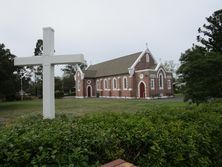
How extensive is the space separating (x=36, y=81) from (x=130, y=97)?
82.8ft

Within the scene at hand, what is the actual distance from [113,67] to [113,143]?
52.2m

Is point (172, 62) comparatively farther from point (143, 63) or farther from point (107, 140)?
point (107, 140)

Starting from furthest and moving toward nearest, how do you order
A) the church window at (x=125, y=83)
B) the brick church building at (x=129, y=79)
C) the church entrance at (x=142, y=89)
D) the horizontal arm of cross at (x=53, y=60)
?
1. the church window at (x=125, y=83)
2. the church entrance at (x=142, y=89)
3. the brick church building at (x=129, y=79)
4. the horizontal arm of cross at (x=53, y=60)

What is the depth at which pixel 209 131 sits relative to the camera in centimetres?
512

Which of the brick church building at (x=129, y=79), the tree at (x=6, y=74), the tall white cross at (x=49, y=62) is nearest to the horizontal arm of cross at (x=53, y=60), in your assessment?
the tall white cross at (x=49, y=62)

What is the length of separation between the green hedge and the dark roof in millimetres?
44328

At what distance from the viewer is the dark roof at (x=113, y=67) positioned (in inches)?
1981

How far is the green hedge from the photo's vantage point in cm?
278

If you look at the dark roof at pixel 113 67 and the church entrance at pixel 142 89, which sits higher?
the dark roof at pixel 113 67

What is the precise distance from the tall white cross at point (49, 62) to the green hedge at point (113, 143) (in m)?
1.58

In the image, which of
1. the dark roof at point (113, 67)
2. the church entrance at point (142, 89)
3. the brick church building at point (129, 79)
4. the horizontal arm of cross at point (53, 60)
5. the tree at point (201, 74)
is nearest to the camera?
the horizontal arm of cross at point (53, 60)

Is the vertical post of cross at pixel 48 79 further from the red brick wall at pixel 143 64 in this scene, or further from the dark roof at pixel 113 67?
the dark roof at pixel 113 67

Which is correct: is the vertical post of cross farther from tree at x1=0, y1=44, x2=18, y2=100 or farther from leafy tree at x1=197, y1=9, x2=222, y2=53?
tree at x1=0, y1=44, x2=18, y2=100

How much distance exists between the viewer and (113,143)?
11.6 feet
